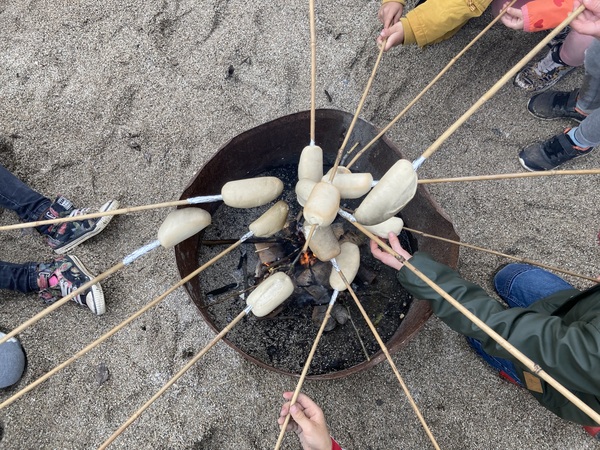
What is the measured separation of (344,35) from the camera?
226 centimetres

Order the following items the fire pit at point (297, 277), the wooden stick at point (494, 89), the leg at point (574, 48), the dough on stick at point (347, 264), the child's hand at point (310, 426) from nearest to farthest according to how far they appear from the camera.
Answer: the wooden stick at point (494, 89), the child's hand at point (310, 426), the dough on stick at point (347, 264), the fire pit at point (297, 277), the leg at point (574, 48)

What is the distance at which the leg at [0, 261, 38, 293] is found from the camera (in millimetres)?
1773

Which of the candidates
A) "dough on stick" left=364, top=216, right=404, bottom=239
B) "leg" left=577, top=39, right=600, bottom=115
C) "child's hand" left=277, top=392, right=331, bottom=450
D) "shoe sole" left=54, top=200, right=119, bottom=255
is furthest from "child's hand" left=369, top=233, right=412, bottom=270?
"leg" left=577, top=39, right=600, bottom=115

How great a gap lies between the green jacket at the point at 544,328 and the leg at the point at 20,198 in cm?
161

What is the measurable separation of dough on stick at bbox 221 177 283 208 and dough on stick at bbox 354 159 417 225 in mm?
325

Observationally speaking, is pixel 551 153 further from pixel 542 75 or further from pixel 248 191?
pixel 248 191

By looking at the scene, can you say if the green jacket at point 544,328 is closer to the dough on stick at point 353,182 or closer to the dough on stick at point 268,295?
the dough on stick at point 353,182

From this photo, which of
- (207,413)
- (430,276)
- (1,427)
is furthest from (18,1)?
(430,276)

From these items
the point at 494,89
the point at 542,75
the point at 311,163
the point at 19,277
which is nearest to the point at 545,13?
the point at 542,75

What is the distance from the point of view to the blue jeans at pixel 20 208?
5.84ft

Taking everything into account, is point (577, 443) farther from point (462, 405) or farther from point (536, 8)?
point (536, 8)

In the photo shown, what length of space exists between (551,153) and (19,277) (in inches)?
97.8

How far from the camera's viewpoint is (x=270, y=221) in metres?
1.41

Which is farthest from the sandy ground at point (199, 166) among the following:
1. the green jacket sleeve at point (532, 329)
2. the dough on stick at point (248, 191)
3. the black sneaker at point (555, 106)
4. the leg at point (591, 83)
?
the dough on stick at point (248, 191)
